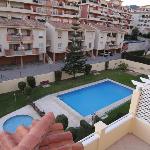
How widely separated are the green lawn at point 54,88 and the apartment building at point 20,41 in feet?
27.0

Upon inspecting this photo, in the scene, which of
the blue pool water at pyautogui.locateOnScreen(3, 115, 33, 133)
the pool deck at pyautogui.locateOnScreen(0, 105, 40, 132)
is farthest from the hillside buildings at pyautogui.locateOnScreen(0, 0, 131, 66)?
the blue pool water at pyautogui.locateOnScreen(3, 115, 33, 133)

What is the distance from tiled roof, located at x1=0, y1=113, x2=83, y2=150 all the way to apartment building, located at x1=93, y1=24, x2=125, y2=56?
40.8 metres

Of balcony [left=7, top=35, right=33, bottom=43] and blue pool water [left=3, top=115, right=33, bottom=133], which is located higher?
balcony [left=7, top=35, right=33, bottom=43]

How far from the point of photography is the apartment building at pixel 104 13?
56766 millimetres

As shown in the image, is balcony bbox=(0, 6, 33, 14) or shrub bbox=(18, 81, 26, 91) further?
balcony bbox=(0, 6, 33, 14)

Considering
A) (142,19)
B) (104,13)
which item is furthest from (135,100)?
(142,19)

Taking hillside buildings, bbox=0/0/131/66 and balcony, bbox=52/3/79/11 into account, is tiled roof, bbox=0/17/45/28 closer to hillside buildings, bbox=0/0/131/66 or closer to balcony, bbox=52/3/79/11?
hillside buildings, bbox=0/0/131/66

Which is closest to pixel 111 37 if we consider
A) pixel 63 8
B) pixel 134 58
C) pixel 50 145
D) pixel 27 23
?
pixel 134 58

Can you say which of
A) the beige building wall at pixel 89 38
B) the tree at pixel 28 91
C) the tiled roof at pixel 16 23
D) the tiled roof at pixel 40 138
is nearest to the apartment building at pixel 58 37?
the beige building wall at pixel 89 38

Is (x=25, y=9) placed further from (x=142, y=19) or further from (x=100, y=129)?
(x=142, y=19)

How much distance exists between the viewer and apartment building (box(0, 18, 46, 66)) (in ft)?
101

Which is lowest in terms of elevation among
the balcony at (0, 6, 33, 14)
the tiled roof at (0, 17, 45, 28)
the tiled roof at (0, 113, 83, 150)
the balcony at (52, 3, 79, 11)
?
the tiled roof at (0, 113, 83, 150)

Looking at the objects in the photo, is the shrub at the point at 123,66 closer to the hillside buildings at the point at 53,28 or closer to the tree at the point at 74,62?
the hillside buildings at the point at 53,28

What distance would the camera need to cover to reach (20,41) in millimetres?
32375
